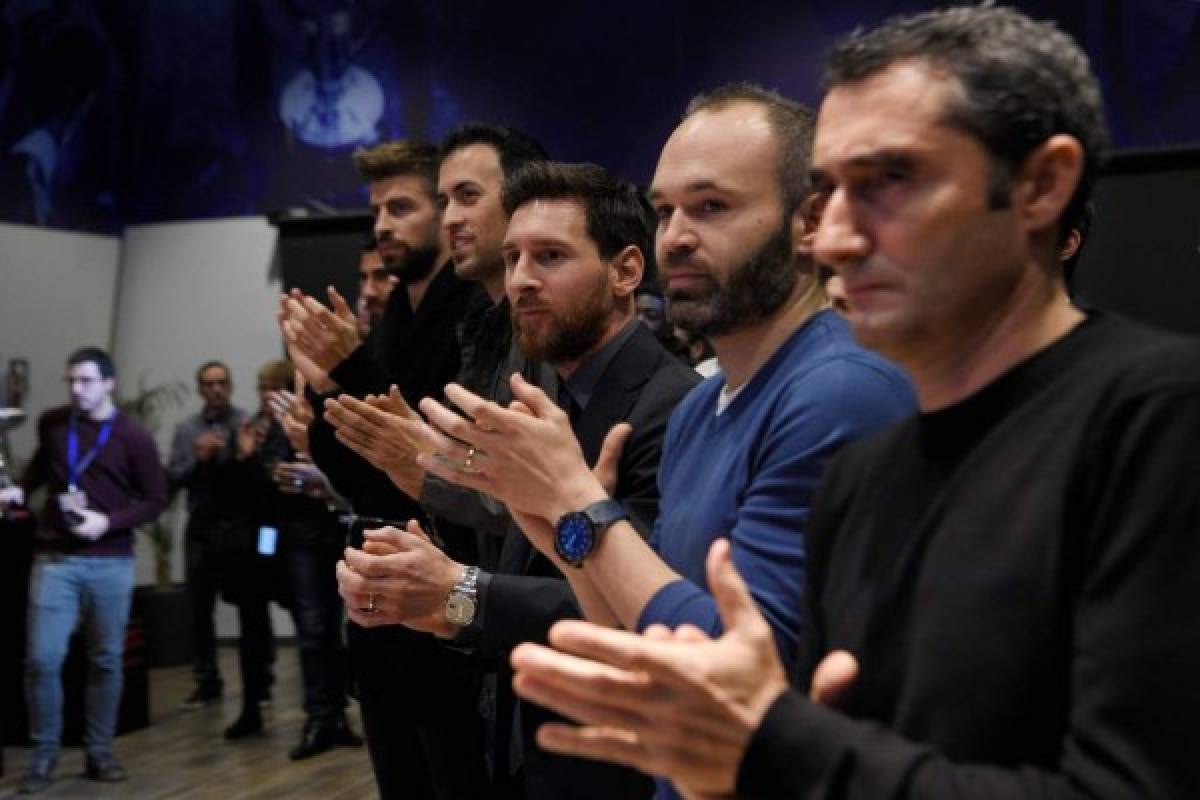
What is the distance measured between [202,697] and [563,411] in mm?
6016

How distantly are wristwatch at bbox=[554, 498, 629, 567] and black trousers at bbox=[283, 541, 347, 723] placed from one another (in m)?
4.71

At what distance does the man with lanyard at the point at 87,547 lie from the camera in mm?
5836

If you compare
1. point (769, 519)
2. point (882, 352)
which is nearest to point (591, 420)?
point (769, 519)

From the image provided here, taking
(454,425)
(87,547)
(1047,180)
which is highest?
(1047,180)

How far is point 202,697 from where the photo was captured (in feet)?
24.5

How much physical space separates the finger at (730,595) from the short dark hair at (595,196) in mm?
1465

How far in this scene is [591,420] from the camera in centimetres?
228

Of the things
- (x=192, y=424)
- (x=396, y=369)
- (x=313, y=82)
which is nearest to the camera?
(x=396, y=369)

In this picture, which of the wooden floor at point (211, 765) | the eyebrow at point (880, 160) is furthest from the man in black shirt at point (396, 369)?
the wooden floor at point (211, 765)

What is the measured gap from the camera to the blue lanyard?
603 centimetres

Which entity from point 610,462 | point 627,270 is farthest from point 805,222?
point 627,270

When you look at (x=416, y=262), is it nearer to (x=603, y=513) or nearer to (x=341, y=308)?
(x=341, y=308)

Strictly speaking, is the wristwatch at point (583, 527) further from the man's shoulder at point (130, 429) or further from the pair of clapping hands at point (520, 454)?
the man's shoulder at point (130, 429)

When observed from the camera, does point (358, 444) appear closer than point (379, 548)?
No
